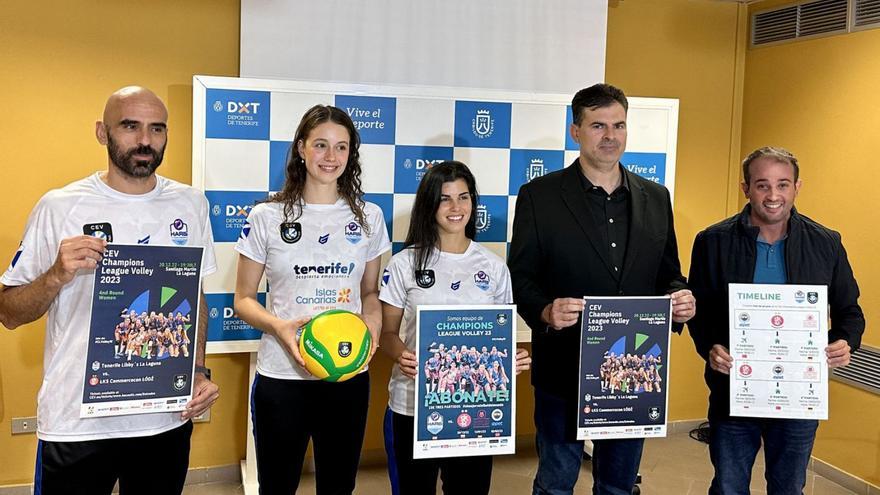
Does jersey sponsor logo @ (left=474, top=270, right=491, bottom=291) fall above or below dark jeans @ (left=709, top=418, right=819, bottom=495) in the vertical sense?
above

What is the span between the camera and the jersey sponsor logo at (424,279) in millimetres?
2330

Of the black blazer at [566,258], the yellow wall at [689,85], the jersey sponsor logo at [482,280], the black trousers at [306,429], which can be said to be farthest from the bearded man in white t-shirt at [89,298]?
the yellow wall at [689,85]

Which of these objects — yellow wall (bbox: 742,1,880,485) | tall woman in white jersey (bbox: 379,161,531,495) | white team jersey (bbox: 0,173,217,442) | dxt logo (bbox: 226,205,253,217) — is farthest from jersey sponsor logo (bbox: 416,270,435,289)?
yellow wall (bbox: 742,1,880,485)

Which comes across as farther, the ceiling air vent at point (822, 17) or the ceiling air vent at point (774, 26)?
the ceiling air vent at point (774, 26)

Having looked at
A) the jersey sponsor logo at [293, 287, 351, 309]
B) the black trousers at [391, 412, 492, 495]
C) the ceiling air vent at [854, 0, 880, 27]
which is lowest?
the black trousers at [391, 412, 492, 495]

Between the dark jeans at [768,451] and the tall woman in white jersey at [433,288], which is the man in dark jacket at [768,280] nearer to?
the dark jeans at [768,451]

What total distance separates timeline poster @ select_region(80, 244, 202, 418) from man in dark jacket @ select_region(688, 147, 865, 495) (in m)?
1.65

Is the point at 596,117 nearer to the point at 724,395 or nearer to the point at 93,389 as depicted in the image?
the point at 724,395

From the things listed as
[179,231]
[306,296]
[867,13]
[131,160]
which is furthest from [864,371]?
[131,160]

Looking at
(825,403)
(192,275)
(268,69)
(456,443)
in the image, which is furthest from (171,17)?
(825,403)

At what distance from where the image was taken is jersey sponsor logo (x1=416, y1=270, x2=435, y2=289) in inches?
91.7

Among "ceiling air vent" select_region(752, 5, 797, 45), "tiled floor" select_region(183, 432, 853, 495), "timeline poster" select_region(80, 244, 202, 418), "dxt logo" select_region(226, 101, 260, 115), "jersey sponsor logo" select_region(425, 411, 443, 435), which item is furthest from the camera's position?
"ceiling air vent" select_region(752, 5, 797, 45)

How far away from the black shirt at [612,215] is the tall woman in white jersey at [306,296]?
75 centimetres

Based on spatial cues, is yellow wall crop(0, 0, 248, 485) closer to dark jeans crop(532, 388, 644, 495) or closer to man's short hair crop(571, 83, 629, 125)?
man's short hair crop(571, 83, 629, 125)
